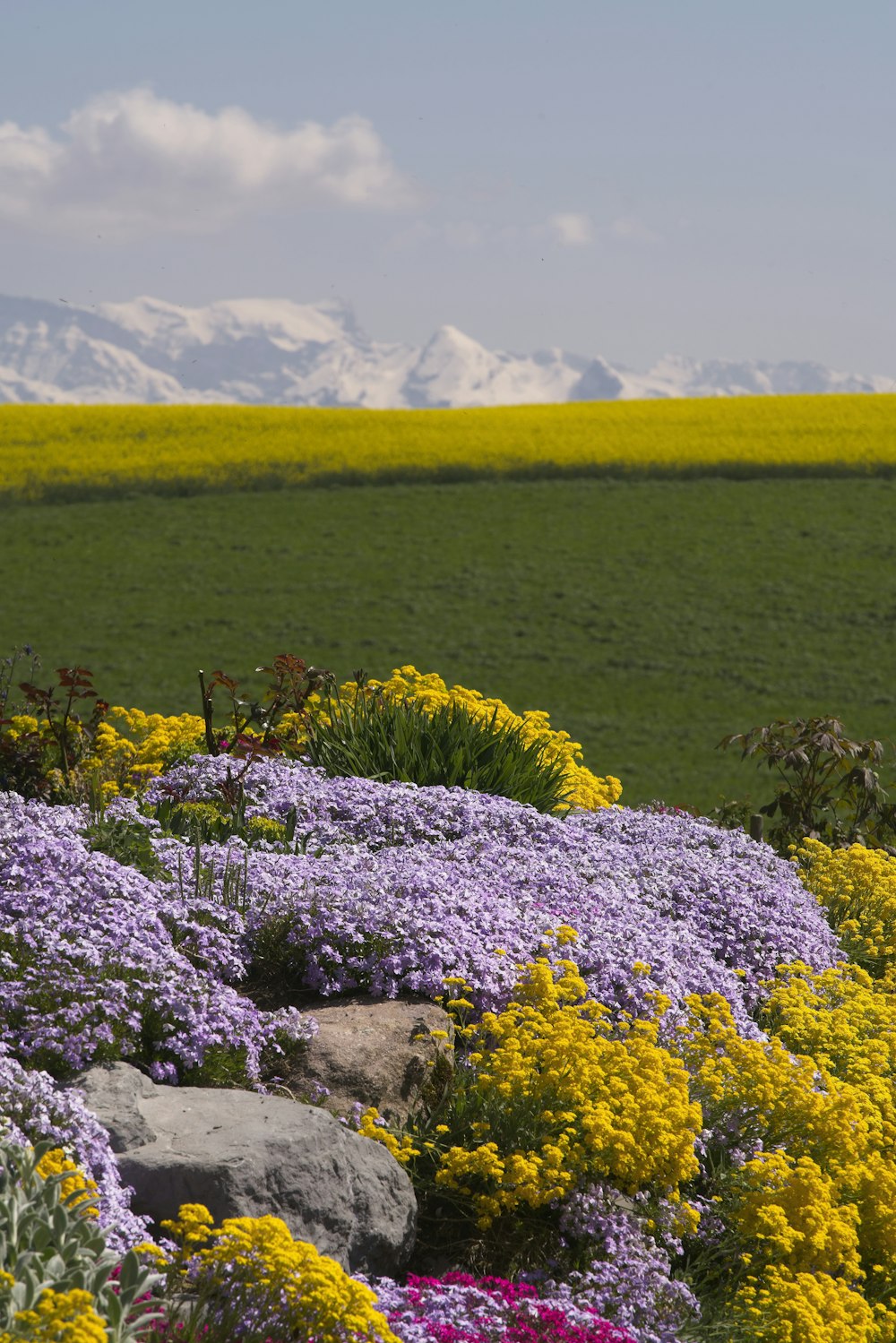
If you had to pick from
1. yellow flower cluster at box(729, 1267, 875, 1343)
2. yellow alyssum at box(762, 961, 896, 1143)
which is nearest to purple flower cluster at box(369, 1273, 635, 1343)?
yellow flower cluster at box(729, 1267, 875, 1343)

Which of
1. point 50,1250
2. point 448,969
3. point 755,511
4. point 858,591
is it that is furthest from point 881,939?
point 755,511

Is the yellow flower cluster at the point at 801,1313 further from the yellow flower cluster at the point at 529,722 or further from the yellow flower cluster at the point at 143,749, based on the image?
the yellow flower cluster at the point at 529,722

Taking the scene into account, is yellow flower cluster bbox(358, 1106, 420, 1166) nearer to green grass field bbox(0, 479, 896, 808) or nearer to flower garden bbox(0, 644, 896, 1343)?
flower garden bbox(0, 644, 896, 1343)

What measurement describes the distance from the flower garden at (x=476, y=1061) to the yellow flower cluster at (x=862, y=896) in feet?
1.17

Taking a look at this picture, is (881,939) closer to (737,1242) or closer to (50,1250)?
(737,1242)

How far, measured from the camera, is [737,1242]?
452cm

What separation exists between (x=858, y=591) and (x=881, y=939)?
19.6 meters

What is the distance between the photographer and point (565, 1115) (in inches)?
169

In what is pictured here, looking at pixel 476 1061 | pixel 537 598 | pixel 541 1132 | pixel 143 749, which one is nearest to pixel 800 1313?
pixel 541 1132

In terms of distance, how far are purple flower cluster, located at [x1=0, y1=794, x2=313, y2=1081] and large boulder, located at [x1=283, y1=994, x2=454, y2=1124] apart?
144 millimetres

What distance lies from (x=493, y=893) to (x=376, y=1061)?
4.50 ft

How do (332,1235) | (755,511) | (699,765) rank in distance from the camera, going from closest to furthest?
1. (332,1235)
2. (699,765)
3. (755,511)

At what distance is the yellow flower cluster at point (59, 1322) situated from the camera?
8.52 feet

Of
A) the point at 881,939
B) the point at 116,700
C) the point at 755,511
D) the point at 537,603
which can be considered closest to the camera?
the point at 881,939
